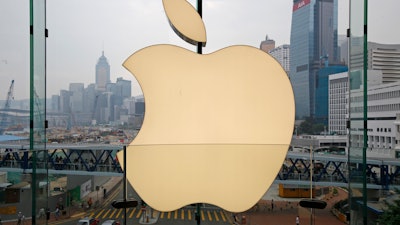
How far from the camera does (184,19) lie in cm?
255

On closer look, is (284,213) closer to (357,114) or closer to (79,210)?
(357,114)

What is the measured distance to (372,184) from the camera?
2709 mm

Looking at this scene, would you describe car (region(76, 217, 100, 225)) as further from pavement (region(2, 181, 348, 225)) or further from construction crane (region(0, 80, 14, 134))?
construction crane (region(0, 80, 14, 134))

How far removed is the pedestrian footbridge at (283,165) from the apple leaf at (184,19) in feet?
4.17

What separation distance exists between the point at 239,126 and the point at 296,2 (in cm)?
197

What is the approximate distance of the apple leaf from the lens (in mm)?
2534

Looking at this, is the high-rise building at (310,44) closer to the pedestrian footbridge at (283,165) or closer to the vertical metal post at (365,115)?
the vertical metal post at (365,115)

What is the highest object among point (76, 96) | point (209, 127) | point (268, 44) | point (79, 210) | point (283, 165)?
point (268, 44)

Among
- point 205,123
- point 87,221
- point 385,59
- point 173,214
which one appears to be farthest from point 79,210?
point 385,59

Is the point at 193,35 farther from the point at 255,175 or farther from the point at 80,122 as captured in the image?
the point at 80,122

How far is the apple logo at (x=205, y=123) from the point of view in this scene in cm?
244

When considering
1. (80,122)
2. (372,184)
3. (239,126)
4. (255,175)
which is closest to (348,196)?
(372,184)

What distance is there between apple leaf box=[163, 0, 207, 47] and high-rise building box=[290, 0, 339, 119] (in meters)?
1.41

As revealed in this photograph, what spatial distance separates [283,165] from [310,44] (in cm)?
175
